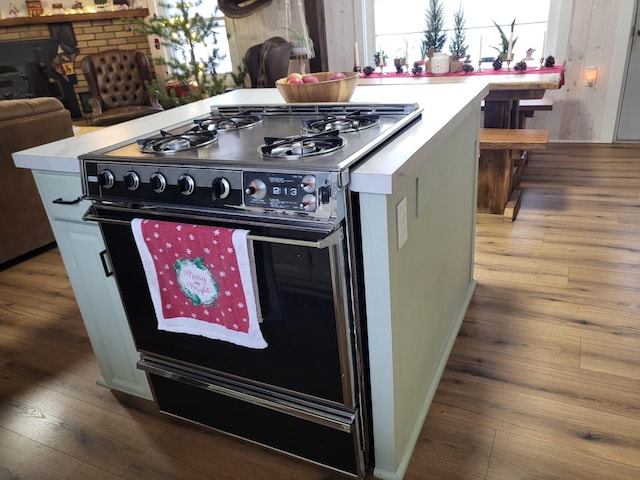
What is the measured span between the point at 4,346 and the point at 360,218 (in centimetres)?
196

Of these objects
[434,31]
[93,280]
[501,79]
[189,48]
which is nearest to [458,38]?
[434,31]

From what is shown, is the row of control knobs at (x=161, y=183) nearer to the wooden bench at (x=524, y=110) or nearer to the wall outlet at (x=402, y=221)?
the wall outlet at (x=402, y=221)

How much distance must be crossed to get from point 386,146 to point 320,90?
2.08 feet

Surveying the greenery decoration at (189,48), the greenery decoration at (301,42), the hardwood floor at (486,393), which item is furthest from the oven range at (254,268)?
the greenery decoration at (189,48)

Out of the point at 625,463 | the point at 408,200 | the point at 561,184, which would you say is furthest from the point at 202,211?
the point at 561,184

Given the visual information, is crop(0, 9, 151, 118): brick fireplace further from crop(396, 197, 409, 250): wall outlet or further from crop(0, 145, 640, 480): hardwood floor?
crop(396, 197, 409, 250): wall outlet

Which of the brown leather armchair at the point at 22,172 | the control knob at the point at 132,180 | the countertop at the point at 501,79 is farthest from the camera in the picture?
the countertop at the point at 501,79

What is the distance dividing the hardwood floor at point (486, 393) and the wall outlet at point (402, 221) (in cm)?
72

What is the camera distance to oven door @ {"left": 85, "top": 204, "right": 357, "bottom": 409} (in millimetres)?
1169

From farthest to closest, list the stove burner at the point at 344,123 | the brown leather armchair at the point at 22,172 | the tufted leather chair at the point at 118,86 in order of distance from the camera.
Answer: the tufted leather chair at the point at 118,86, the brown leather armchair at the point at 22,172, the stove burner at the point at 344,123

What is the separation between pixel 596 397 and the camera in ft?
5.57

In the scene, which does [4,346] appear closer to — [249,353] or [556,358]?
[249,353]

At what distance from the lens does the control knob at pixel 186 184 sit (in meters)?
1.23

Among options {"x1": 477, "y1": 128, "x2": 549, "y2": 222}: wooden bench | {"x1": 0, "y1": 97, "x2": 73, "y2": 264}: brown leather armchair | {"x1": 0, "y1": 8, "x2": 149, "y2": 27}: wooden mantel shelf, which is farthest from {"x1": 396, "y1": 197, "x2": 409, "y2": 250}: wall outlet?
{"x1": 0, "y1": 8, "x2": 149, "y2": 27}: wooden mantel shelf
